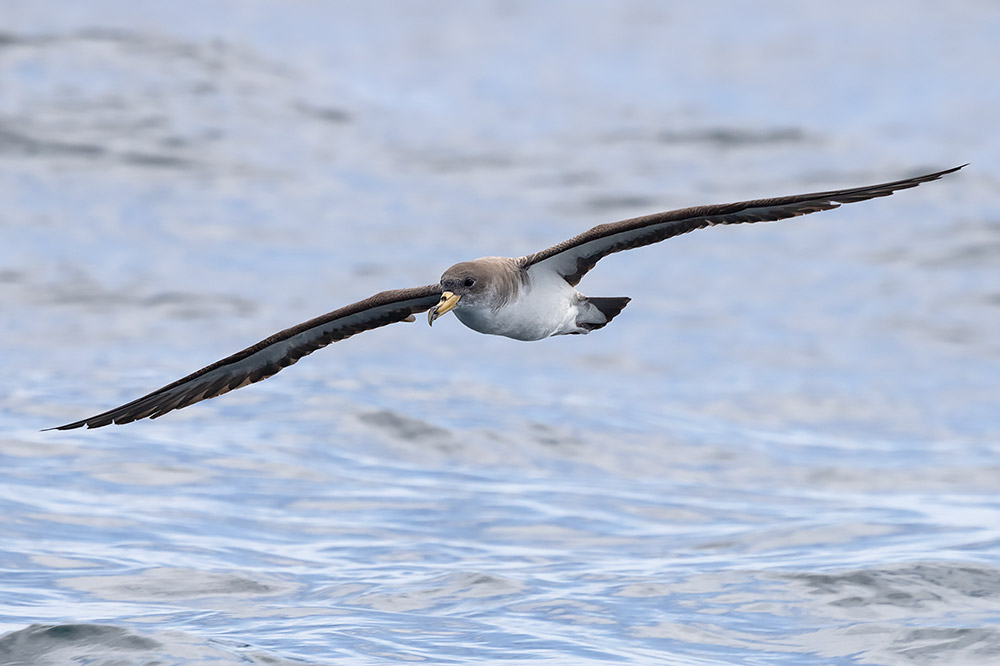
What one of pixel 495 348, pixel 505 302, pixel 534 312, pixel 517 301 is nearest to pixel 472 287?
pixel 505 302

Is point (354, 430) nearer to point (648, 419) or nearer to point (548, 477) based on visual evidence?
point (548, 477)

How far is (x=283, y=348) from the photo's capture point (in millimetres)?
12867

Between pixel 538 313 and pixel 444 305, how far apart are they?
3.76 ft

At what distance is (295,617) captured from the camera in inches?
539

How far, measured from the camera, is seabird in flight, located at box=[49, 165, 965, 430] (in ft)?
34.5

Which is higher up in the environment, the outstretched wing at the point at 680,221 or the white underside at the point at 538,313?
the outstretched wing at the point at 680,221

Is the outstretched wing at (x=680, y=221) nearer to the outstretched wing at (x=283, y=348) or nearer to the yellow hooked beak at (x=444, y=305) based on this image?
the yellow hooked beak at (x=444, y=305)

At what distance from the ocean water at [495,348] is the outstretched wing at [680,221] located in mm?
3435

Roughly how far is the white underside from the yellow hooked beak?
0.17 metres

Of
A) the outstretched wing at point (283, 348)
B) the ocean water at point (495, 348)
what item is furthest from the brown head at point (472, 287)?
the ocean water at point (495, 348)

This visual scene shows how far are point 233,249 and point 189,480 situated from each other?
14342 millimetres

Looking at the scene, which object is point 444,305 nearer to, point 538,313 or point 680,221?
point 538,313

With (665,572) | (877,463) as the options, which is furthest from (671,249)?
(665,572)

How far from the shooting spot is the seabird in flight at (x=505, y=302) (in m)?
10.5
